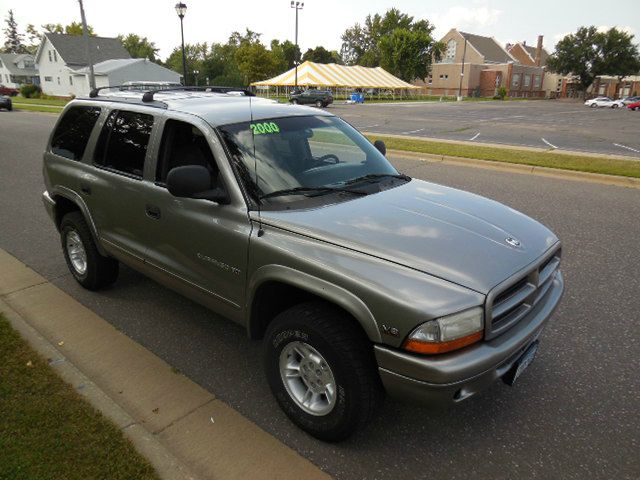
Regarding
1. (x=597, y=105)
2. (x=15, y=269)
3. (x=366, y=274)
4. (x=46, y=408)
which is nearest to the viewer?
(x=366, y=274)

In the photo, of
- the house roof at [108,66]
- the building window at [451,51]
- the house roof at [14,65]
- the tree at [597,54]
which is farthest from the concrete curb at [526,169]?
the house roof at [14,65]

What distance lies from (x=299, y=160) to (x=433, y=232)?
1.11m

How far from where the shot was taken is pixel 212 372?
336 centimetres

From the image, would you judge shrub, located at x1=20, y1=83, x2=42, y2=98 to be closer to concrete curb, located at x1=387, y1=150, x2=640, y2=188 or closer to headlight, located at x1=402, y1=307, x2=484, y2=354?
concrete curb, located at x1=387, y1=150, x2=640, y2=188

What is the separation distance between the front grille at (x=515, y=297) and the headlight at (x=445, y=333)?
0.08 metres

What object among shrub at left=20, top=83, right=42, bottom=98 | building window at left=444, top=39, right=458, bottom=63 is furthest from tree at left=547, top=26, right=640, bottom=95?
shrub at left=20, top=83, right=42, bottom=98

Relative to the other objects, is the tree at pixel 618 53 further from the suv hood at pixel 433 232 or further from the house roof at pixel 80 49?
the suv hood at pixel 433 232

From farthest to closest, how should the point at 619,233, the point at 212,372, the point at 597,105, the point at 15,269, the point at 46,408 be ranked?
the point at 597,105 < the point at 619,233 < the point at 15,269 < the point at 212,372 < the point at 46,408

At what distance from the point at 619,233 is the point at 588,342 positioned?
315 centimetres

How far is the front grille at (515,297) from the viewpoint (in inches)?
88.8

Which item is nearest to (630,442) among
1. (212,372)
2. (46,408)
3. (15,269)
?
(212,372)

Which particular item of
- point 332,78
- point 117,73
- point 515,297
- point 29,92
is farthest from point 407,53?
point 515,297

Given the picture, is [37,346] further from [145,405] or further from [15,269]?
[15,269]

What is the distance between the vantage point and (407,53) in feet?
265
